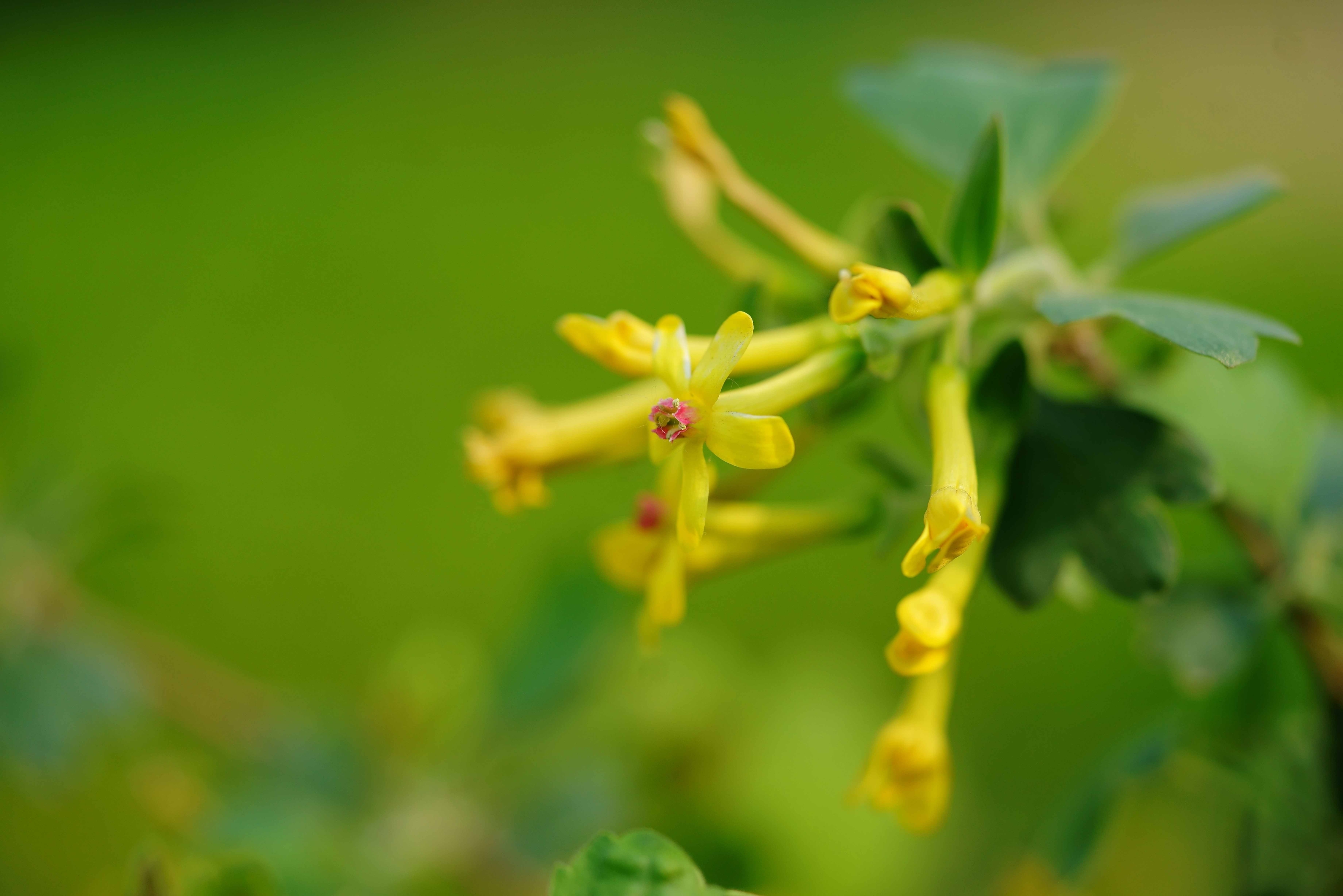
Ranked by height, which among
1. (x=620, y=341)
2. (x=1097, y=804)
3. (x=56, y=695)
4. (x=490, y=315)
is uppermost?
(x=490, y=315)

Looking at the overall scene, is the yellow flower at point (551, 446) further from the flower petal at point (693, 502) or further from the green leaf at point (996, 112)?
the green leaf at point (996, 112)

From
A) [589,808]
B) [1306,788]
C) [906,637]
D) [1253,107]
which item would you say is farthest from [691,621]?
[1253,107]

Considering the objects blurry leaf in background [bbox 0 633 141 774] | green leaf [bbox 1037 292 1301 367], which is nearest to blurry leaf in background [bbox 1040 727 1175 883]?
green leaf [bbox 1037 292 1301 367]

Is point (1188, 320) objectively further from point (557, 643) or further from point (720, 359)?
point (557, 643)

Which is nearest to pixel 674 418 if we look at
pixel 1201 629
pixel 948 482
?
pixel 948 482

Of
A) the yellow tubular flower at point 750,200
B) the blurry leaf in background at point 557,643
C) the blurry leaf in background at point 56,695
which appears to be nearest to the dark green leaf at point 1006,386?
the yellow tubular flower at point 750,200

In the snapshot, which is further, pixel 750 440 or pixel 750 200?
pixel 750 200

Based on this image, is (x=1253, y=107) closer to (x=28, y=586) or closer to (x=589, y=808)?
(x=589, y=808)

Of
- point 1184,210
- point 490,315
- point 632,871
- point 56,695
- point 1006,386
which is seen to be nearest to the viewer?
point 632,871
